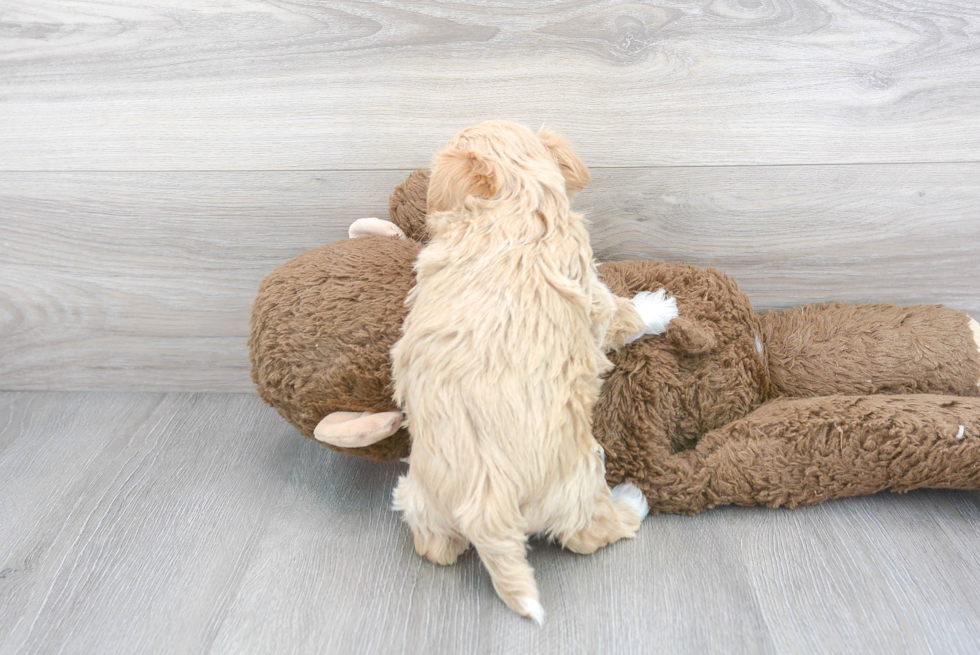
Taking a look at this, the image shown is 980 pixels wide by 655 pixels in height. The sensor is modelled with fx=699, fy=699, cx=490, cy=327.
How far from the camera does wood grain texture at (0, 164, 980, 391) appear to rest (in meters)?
1.01

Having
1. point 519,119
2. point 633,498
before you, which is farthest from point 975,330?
point 519,119

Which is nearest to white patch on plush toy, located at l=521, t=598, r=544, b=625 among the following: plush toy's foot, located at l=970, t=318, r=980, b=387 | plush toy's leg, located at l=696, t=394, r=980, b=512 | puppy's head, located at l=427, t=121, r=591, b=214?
plush toy's leg, located at l=696, t=394, r=980, b=512

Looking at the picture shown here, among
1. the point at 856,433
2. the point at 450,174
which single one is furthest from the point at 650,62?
the point at 856,433

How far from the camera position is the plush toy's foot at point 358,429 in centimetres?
81

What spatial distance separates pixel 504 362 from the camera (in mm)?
704

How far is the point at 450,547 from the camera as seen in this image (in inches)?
31.2

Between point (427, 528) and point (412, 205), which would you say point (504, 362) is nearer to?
point (427, 528)

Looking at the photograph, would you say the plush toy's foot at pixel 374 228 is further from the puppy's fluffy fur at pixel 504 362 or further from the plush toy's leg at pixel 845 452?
the plush toy's leg at pixel 845 452

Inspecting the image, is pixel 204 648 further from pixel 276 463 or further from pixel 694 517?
pixel 694 517

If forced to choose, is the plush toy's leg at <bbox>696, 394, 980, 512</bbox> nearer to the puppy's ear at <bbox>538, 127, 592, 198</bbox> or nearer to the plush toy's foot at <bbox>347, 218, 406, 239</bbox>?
the puppy's ear at <bbox>538, 127, 592, 198</bbox>

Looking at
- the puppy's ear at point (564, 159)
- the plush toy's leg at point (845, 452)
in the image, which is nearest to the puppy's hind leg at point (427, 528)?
the plush toy's leg at point (845, 452)

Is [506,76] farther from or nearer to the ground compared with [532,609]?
farther from the ground

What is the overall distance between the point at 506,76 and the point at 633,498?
587 mm

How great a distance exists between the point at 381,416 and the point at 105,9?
72 centimetres
